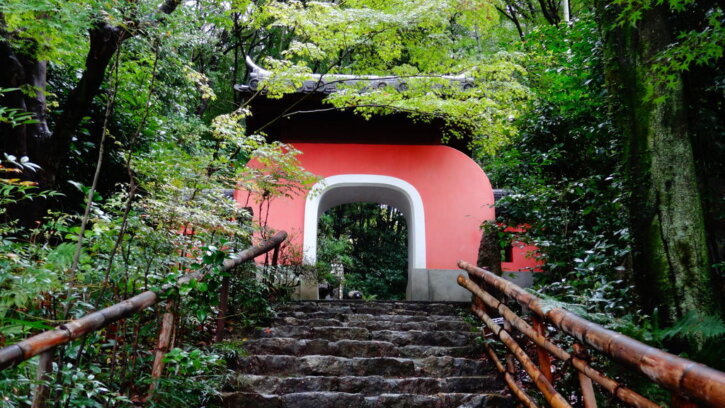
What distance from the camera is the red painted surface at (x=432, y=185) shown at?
8211 mm

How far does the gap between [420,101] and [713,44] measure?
14.4 feet

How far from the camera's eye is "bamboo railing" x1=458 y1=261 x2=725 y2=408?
1.51 meters

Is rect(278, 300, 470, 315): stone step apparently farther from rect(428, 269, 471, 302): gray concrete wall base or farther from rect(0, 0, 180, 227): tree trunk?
rect(0, 0, 180, 227): tree trunk

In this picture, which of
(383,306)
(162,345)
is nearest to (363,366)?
(162,345)

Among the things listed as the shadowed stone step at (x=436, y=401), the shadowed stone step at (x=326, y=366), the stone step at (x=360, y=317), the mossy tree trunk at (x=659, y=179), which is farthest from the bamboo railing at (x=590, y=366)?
the stone step at (x=360, y=317)

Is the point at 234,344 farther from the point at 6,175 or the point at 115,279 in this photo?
the point at 6,175

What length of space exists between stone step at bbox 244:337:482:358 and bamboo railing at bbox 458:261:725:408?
1.20ft

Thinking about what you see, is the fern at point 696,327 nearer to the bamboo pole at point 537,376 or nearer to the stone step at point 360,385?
the bamboo pole at point 537,376

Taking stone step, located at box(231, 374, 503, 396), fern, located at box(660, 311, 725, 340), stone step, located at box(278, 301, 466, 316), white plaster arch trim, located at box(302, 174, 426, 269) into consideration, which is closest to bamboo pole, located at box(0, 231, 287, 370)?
stone step, located at box(231, 374, 503, 396)

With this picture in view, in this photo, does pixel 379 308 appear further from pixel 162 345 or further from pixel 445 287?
pixel 162 345

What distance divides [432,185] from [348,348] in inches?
185

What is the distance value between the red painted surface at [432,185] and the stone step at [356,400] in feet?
15.7

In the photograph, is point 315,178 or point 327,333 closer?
point 327,333

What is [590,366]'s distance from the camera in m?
2.39
